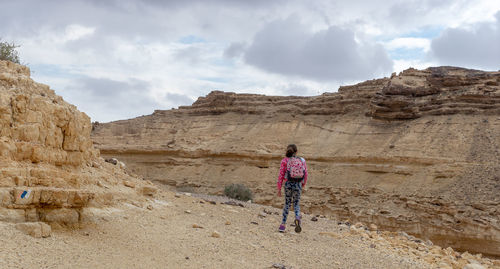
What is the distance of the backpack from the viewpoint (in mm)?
8352

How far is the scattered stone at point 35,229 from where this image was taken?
203 inches

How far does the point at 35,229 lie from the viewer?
5.19 metres

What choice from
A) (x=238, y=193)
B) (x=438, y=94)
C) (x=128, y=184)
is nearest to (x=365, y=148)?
(x=438, y=94)

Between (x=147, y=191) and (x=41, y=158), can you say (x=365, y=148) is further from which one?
(x=41, y=158)

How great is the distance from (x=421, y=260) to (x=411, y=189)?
17262 mm

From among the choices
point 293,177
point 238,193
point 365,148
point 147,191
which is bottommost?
point 238,193

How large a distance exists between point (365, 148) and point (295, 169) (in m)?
23.5

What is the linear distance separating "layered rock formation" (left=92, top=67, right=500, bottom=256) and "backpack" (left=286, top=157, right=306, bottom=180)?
45.6 ft

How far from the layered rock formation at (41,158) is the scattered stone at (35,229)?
164mm

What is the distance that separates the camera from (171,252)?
5.83 meters

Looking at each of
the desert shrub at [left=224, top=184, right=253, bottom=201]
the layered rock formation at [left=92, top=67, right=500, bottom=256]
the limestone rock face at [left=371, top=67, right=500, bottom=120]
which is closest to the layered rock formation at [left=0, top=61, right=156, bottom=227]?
the desert shrub at [left=224, top=184, right=253, bottom=201]

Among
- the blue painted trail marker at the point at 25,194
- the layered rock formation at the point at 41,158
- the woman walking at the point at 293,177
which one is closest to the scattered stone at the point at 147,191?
the layered rock formation at the point at 41,158

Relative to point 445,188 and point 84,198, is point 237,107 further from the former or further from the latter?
point 84,198

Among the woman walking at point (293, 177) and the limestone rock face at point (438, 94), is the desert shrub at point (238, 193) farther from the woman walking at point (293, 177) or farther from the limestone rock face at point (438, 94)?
the limestone rock face at point (438, 94)
